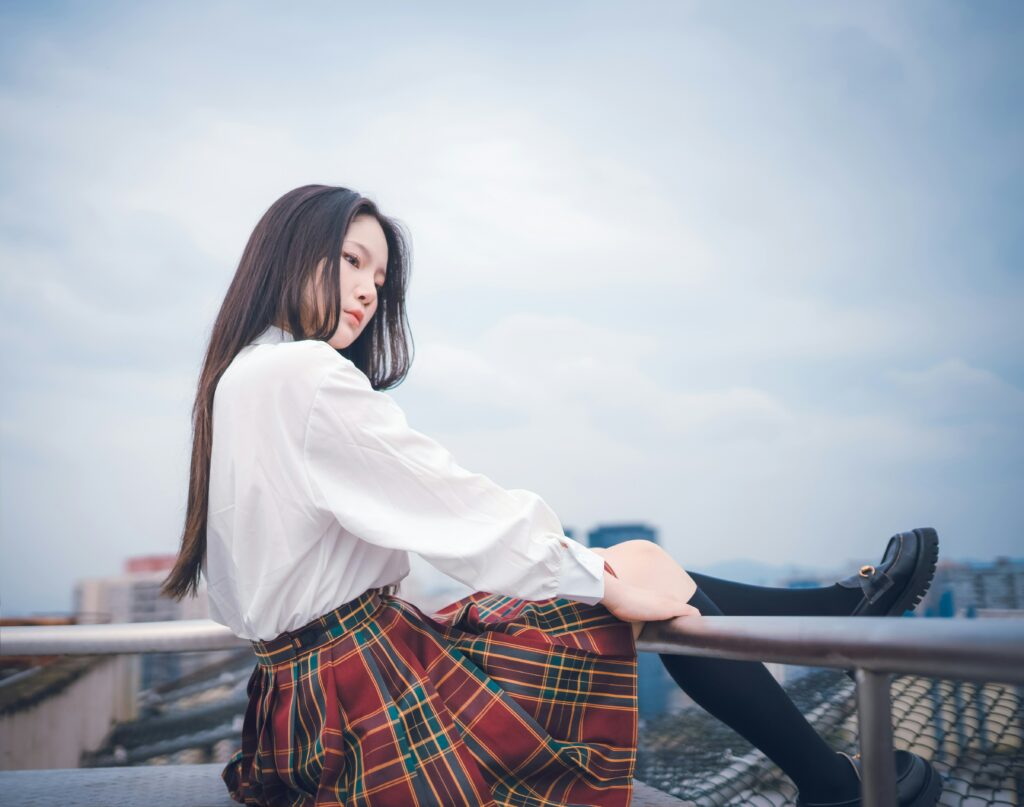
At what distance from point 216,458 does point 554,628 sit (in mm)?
618

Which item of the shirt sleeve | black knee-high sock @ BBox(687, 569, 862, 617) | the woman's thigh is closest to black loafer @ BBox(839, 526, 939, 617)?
black knee-high sock @ BBox(687, 569, 862, 617)

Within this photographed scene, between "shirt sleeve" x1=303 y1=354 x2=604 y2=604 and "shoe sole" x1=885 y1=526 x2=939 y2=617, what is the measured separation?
0.64 metres

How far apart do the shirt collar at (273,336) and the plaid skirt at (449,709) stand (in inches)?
19.0

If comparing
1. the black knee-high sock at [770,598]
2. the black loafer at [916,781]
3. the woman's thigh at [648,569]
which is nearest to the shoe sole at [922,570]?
the black knee-high sock at [770,598]

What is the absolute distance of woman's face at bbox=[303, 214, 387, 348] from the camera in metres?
1.55

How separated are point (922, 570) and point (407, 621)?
923 mm

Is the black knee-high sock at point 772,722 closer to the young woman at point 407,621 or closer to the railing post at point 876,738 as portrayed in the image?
the young woman at point 407,621

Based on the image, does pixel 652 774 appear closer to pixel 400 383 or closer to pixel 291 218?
pixel 400 383

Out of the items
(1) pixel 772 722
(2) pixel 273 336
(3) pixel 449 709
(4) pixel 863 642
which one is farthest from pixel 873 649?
(2) pixel 273 336

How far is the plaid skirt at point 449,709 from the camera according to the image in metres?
1.17

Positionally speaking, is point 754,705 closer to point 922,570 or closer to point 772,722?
point 772,722

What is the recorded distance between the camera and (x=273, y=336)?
4.76 ft

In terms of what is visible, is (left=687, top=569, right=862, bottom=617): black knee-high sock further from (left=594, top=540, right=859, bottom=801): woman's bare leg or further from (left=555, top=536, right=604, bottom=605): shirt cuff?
(left=555, top=536, right=604, bottom=605): shirt cuff

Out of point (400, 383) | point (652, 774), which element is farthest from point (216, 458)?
point (652, 774)
